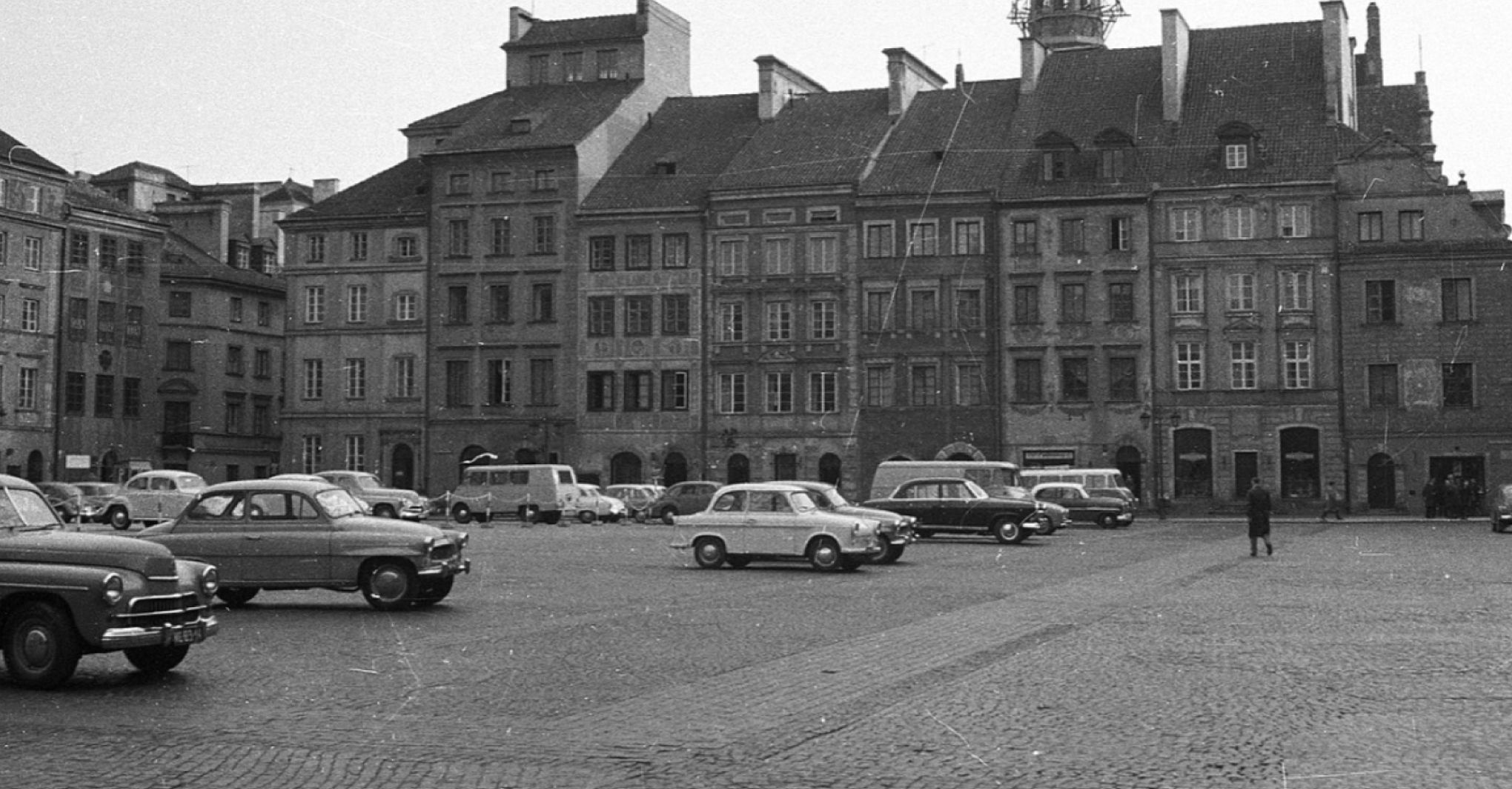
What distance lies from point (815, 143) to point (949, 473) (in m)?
25.1

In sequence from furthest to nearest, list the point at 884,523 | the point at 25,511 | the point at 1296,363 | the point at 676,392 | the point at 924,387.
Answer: the point at 676,392 < the point at 924,387 < the point at 1296,363 < the point at 884,523 < the point at 25,511

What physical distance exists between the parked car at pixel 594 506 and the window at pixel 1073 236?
1985 cm

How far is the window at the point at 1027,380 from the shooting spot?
67312 millimetres

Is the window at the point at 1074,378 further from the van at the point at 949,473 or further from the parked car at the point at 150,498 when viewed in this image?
the parked car at the point at 150,498

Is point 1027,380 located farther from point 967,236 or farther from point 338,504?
point 338,504

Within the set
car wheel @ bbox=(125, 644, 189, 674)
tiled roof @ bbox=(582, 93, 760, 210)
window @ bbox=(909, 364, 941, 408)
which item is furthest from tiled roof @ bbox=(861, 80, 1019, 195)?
car wheel @ bbox=(125, 644, 189, 674)

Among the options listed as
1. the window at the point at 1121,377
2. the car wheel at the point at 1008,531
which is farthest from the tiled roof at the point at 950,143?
the car wheel at the point at 1008,531

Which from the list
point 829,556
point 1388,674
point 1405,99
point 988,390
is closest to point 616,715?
point 1388,674

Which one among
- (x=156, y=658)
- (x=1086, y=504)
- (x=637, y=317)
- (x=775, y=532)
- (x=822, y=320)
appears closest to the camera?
(x=156, y=658)

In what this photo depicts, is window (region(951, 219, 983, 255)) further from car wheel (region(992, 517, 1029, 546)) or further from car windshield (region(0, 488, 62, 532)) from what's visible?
car windshield (region(0, 488, 62, 532))

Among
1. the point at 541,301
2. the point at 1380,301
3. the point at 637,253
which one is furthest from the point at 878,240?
the point at 1380,301

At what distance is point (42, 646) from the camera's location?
14.5 metres

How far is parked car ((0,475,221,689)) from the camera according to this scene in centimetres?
1445

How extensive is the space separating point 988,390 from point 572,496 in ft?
59.3
